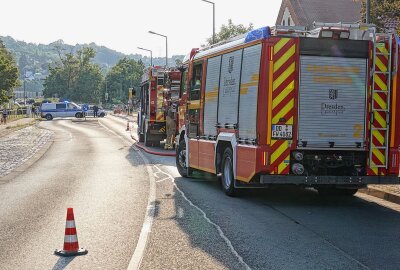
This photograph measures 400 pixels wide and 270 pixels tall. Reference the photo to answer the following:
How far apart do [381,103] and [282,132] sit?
6.65 feet

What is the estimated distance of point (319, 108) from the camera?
11.4 meters

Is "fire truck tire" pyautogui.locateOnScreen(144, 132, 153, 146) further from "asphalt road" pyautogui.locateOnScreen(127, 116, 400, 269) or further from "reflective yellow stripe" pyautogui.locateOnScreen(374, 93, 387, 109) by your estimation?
"reflective yellow stripe" pyautogui.locateOnScreen(374, 93, 387, 109)

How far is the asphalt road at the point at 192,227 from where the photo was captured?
7.18 metres

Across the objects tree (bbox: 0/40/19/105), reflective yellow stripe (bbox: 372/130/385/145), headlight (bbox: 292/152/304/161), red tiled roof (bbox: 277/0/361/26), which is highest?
red tiled roof (bbox: 277/0/361/26)

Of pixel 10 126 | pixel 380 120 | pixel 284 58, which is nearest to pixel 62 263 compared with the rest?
pixel 284 58

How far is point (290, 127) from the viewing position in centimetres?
1135

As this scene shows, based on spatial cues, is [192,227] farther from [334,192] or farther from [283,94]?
[334,192]

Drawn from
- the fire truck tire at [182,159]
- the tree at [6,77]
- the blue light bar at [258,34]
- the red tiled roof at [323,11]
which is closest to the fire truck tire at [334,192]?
the blue light bar at [258,34]

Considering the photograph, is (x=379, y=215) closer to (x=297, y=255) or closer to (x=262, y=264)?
(x=297, y=255)

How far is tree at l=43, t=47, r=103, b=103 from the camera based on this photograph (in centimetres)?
13825

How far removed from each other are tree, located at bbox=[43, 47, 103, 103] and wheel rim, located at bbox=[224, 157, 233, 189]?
127518mm

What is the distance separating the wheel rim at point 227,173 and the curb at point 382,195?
10.7 ft

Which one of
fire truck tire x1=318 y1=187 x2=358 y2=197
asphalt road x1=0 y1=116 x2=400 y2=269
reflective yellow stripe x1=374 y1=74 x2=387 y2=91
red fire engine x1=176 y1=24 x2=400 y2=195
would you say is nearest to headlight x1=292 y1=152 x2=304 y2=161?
red fire engine x1=176 y1=24 x2=400 y2=195

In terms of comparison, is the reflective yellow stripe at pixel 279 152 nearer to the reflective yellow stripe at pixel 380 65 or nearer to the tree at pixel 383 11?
the reflective yellow stripe at pixel 380 65
